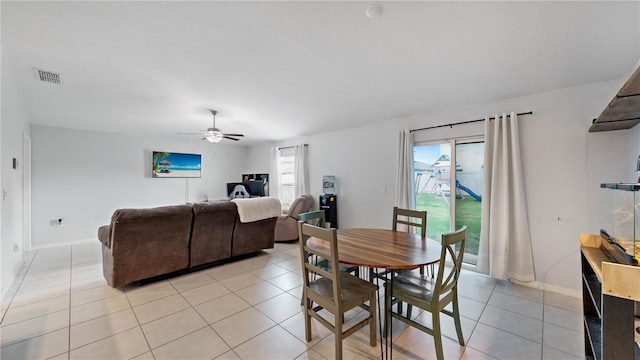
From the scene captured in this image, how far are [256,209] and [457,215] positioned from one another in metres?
3.05

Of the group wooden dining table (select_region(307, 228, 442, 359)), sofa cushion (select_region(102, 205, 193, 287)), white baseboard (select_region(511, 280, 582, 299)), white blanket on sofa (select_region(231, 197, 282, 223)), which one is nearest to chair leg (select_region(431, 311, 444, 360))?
wooden dining table (select_region(307, 228, 442, 359))

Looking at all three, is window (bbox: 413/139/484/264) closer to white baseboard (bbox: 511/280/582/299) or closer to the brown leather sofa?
white baseboard (bbox: 511/280/582/299)

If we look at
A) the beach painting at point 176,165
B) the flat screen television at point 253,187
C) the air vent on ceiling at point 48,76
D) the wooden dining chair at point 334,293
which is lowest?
the wooden dining chair at point 334,293

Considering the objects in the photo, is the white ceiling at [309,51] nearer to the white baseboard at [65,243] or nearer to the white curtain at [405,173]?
the white curtain at [405,173]

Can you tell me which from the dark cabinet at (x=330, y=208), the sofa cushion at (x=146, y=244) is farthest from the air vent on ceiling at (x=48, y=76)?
the dark cabinet at (x=330, y=208)

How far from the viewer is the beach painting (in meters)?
5.90

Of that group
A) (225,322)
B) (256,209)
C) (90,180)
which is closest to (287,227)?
(256,209)

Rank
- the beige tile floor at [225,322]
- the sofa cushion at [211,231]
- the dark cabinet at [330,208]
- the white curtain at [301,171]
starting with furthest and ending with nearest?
the white curtain at [301,171], the dark cabinet at [330,208], the sofa cushion at [211,231], the beige tile floor at [225,322]

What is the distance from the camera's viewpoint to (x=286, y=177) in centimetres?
641

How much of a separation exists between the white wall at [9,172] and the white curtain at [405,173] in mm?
4547

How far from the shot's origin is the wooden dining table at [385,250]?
5.28ft

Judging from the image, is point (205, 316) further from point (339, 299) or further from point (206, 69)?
point (206, 69)

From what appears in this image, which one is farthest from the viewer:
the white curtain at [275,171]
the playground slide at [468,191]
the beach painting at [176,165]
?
the white curtain at [275,171]

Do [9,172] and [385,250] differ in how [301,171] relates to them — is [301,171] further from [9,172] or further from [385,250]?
[9,172]
